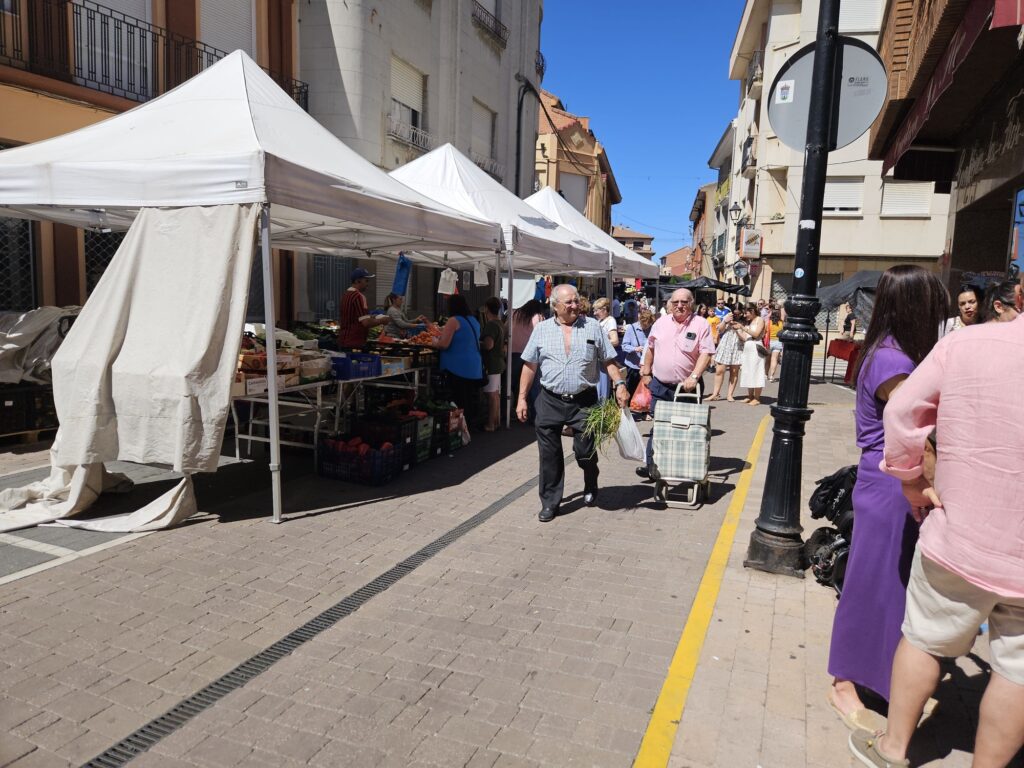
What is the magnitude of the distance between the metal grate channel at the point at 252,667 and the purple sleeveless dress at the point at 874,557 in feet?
8.36

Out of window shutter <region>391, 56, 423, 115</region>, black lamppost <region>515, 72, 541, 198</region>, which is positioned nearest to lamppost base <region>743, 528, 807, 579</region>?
window shutter <region>391, 56, 423, 115</region>

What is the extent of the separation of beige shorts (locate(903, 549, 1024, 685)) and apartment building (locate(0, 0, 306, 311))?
9619 mm

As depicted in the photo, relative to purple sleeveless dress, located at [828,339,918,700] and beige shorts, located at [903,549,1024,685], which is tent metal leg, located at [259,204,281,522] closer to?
purple sleeveless dress, located at [828,339,918,700]

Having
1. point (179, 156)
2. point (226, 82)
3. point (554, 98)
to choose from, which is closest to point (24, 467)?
point (179, 156)

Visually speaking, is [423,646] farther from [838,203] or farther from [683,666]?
[838,203]

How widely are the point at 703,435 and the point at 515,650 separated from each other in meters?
3.18

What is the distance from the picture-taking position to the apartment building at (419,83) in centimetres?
1435

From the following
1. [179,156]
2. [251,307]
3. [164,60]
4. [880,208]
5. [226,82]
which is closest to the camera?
[179,156]

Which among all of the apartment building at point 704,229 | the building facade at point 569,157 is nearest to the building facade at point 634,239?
the apartment building at point 704,229

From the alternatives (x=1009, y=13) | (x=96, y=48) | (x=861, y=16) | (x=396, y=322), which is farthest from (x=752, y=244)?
(x=1009, y=13)

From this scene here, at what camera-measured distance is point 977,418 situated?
2223mm

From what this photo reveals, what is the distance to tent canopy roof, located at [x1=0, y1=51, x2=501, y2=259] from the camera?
5234 mm

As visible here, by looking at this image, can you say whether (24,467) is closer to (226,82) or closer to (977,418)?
(226,82)

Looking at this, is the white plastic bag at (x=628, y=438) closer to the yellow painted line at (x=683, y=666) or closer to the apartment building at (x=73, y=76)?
the yellow painted line at (x=683, y=666)
